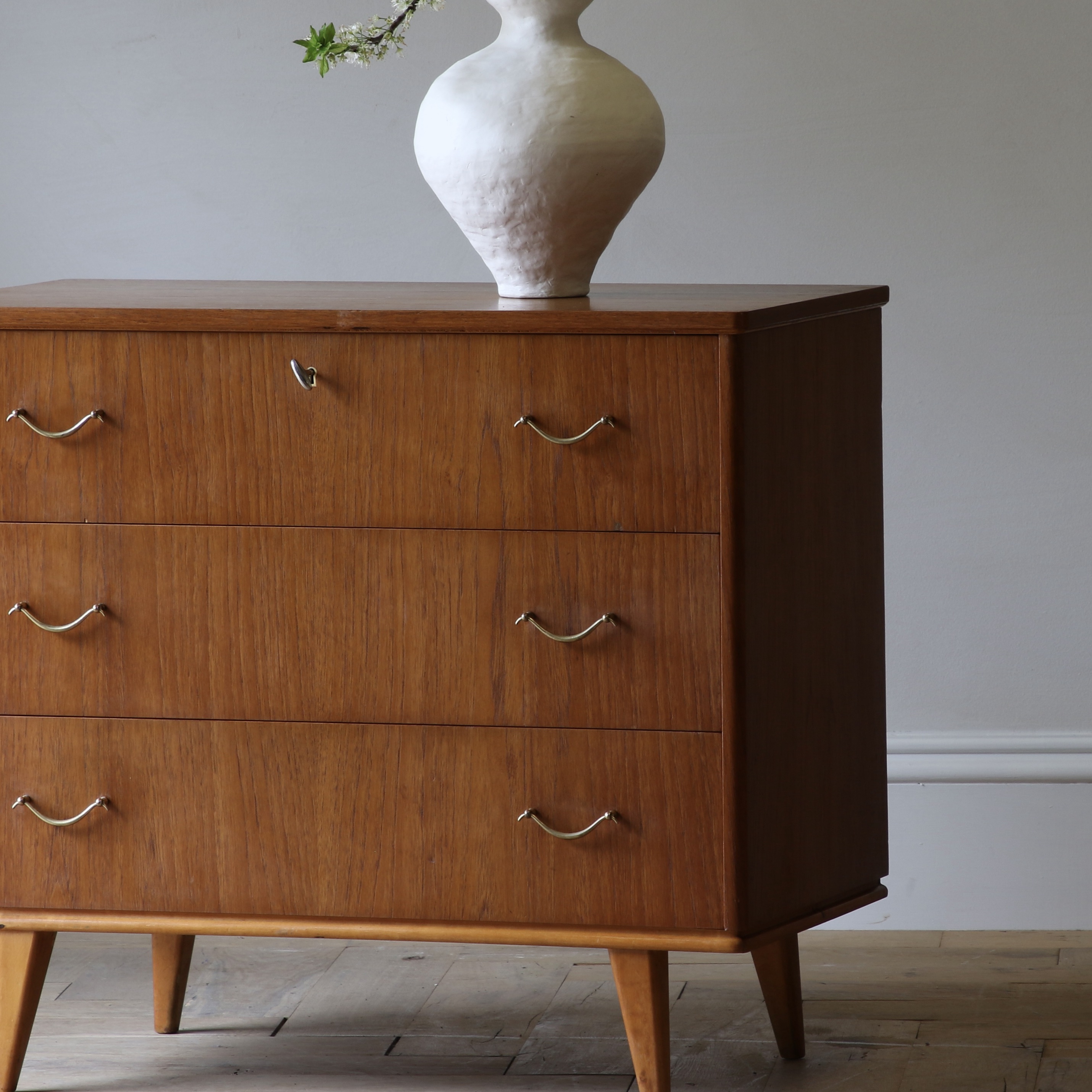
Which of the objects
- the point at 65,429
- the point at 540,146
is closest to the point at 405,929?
the point at 65,429

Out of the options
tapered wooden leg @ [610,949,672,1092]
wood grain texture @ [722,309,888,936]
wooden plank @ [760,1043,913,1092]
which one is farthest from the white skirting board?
tapered wooden leg @ [610,949,672,1092]

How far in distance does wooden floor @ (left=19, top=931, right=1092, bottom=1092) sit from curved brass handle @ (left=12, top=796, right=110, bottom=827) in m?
0.36

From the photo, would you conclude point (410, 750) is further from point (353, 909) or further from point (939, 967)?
point (939, 967)

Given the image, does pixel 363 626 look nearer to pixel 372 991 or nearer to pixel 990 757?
pixel 372 991

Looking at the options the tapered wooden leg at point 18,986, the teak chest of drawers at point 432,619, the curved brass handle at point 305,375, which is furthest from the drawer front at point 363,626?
the tapered wooden leg at point 18,986

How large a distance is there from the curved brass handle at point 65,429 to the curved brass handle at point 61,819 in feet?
1.13

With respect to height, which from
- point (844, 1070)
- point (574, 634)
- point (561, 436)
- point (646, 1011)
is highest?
point (561, 436)

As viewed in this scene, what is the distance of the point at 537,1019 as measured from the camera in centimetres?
187

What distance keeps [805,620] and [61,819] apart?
73 cm

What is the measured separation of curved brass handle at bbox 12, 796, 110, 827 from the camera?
153 cm

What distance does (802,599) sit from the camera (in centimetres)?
151

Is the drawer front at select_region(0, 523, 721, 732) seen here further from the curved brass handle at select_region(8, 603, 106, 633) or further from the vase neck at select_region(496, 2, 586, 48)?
the vase neck at select_region(496, 2, 586, 48)

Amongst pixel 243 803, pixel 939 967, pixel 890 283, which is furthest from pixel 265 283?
pixel 939 967

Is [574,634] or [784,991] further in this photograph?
[784,991]
